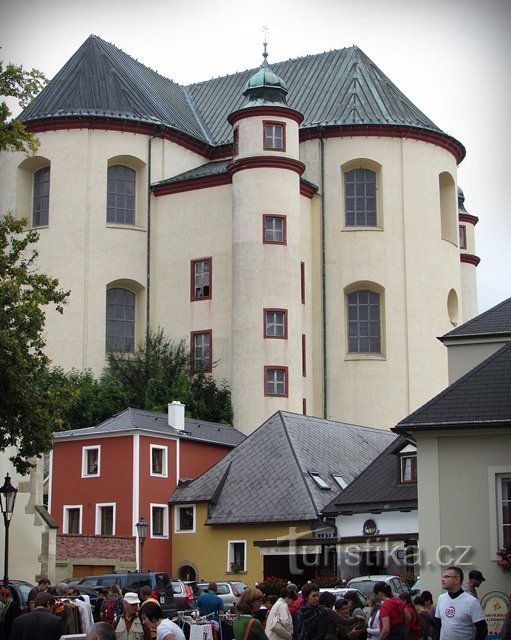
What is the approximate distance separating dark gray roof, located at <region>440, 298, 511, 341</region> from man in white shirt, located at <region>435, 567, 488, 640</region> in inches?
651

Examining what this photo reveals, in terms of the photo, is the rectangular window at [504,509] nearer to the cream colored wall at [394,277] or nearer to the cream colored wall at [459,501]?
the cream colored wall at [459,501]

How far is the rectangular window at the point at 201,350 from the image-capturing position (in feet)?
205

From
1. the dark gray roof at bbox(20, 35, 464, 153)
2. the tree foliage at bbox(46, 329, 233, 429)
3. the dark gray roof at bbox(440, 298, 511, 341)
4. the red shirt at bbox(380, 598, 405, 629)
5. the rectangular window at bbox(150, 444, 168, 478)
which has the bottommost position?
the red shirt at bbox(380, 598, 405, 629)

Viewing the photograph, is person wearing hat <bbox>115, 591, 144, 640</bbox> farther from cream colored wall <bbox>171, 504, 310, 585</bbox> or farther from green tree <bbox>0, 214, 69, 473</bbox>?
cream colored wall <bbox>171, 504, 310, 585</bbox>

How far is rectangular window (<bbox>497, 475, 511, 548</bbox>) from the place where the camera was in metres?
23.7

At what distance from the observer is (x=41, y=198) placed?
6688 centimetres

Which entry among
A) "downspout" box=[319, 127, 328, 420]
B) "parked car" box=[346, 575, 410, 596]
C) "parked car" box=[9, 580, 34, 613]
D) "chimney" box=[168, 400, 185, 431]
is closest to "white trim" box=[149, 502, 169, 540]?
"chimney" box=[168, 400, 185, 431]

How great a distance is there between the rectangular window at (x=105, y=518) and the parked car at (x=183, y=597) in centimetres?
1532

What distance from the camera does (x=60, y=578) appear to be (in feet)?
143

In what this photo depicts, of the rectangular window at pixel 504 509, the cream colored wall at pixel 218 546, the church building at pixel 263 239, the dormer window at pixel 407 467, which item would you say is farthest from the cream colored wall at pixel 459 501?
the church building at pixel 263 239

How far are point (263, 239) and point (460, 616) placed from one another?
1910 inches

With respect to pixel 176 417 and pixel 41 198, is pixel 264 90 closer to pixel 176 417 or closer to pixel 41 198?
pixel 41 198

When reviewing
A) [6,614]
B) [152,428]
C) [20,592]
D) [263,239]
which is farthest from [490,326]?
[263,239]

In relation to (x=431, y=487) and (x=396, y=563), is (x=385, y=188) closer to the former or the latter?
(x=396, y=563)
